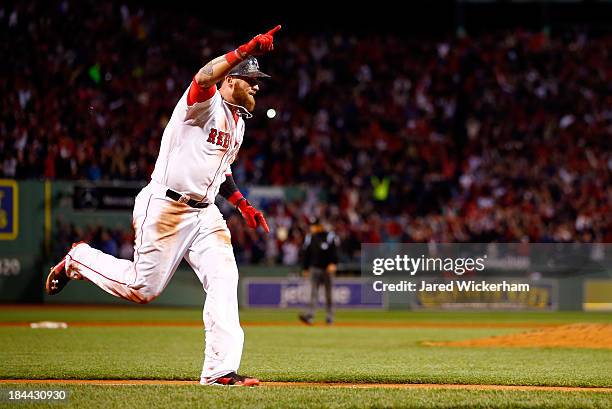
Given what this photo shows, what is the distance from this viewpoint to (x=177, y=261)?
279 inches

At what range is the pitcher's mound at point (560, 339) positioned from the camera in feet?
42.8

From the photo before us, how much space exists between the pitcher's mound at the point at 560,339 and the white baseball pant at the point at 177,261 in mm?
6854

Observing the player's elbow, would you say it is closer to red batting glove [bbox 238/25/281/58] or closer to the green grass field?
red batting glove [bbox 238/25/281/58]

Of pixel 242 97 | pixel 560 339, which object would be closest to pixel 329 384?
pixel 242 97

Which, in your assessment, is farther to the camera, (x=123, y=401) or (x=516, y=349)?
(x=516, y=349)

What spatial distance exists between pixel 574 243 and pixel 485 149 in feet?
17.3

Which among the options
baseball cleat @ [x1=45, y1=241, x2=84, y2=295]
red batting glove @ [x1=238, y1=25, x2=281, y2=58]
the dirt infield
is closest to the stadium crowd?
the dirt infield

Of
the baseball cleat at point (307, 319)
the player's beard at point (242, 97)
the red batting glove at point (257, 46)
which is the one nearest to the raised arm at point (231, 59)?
the red batting glove at point (257, 46)

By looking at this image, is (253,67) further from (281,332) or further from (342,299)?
(342,299)

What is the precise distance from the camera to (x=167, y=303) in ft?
74.7

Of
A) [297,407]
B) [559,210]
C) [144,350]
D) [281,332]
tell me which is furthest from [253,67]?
[559,210]

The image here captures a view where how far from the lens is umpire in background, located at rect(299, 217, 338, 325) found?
60.0 ft

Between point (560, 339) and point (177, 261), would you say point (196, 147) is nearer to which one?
point (177, 261)

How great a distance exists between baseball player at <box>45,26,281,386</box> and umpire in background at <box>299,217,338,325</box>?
11.2m
